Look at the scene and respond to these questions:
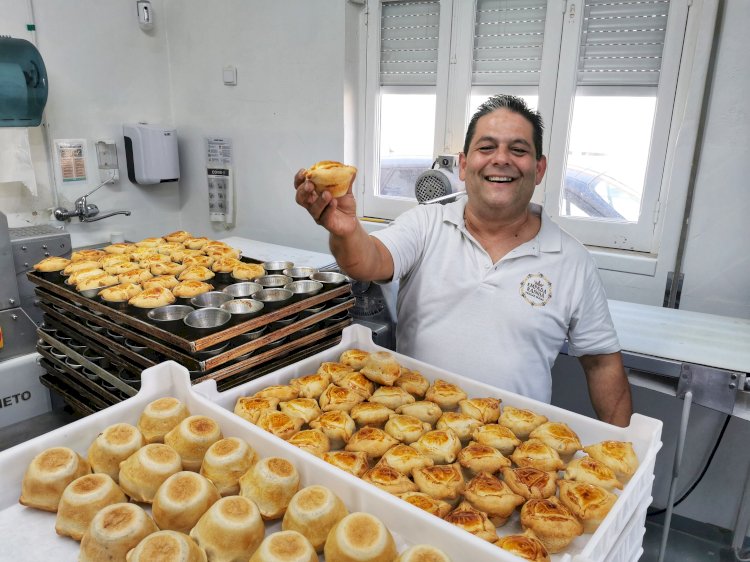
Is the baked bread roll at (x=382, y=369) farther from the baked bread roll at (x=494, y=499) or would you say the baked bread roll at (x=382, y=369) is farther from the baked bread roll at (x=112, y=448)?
the baked bread roll at (x=112, y=448)

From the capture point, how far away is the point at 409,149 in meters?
3.04

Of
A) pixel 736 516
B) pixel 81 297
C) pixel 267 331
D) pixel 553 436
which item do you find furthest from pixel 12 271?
pixel 736 516

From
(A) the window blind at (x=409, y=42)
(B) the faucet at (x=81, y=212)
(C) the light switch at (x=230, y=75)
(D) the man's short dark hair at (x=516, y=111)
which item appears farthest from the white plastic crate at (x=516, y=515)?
(C) the light switch at (x=230, y=75)

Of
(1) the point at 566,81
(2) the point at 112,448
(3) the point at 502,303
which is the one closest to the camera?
(2) the point at 112,448

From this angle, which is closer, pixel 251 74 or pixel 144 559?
pixel 144 559

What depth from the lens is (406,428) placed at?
1023 millimetres

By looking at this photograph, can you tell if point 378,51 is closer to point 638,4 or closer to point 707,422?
point 638,4

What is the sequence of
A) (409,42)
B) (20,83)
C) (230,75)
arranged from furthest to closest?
(230,75), (409,42), (20,83)

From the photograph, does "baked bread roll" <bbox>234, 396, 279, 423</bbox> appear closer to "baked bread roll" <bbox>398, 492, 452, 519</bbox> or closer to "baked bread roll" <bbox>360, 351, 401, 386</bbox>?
"baked bread roll" <bbox>360, 351, 401, 386</bbox>

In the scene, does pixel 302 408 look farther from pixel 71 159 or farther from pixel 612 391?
pixel 71 159

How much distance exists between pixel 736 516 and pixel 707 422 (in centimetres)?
45

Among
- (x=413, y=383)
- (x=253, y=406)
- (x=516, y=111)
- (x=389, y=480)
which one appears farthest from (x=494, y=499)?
(x=516, y=111)

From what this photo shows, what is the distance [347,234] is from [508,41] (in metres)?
1.80

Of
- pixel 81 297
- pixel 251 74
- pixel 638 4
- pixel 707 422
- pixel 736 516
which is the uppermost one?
pixel 638 4
